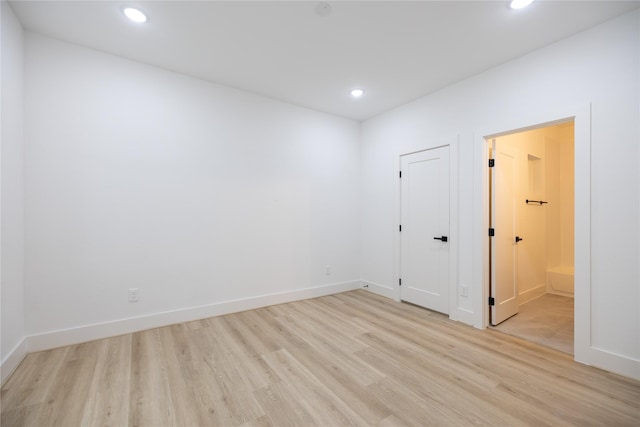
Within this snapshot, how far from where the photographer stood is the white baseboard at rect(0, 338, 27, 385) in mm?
1983

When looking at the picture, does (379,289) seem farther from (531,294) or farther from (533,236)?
(533,236)

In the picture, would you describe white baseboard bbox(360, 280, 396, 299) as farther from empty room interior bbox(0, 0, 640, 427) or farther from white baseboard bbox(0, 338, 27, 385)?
white baseboard bbox(0, 338, 27, 385)

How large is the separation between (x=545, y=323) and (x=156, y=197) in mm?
4770

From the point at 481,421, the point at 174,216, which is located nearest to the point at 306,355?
the point at 481,421

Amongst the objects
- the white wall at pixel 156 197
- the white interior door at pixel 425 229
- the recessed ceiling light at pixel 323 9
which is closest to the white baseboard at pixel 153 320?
the white wall at pixel 156 197

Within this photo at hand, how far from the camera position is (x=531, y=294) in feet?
13.1

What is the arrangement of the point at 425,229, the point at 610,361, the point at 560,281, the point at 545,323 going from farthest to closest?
the point at 560,281
the point at 425,229
the point at 545,323
the point at 610,361

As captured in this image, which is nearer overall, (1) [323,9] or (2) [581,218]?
(1) [323,9]

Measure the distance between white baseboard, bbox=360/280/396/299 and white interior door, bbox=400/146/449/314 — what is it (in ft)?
0.58

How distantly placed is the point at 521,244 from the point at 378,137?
2.56m

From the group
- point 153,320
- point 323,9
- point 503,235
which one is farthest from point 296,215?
point 503,235

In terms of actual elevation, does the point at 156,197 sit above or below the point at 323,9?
below

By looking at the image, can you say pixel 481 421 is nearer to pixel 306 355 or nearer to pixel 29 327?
pixel 306 355

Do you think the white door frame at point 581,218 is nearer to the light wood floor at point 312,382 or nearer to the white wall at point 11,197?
the light wood floor at point 312,382
